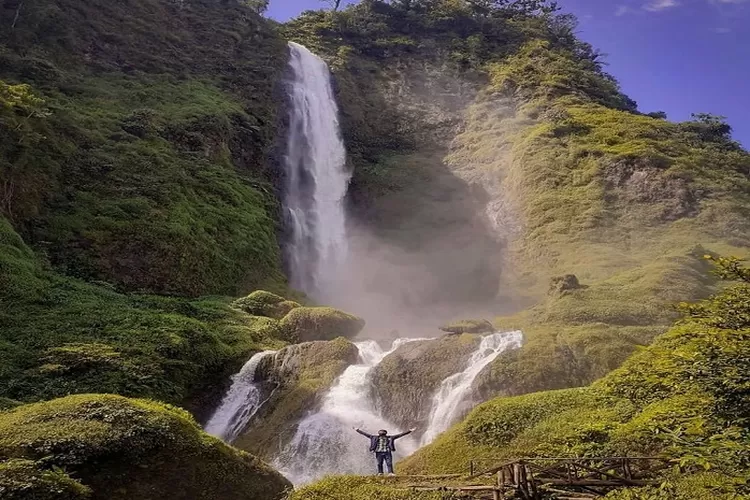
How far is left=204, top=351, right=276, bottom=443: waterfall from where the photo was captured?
17938 millimetres

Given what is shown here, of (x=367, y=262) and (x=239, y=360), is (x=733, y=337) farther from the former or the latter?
(x=367, y=262)

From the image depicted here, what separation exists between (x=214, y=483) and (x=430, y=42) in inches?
2285

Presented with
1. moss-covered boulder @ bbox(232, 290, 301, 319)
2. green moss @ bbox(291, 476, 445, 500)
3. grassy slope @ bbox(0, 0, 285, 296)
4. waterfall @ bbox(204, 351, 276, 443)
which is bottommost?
green moss @ bbox(291, 476, 445, 500)

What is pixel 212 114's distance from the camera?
123 ft

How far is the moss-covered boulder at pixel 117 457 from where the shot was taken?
8.60 meters

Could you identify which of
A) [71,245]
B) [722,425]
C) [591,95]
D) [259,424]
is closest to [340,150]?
[591,95]

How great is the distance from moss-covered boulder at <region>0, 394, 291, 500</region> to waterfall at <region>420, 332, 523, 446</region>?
6.34 m

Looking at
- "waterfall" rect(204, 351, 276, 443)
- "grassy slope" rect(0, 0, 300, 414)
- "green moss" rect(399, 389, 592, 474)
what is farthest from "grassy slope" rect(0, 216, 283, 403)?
"green moss" rect(399, 389, 592, 474)

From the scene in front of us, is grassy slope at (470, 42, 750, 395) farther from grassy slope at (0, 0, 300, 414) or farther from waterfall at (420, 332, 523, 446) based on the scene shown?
grassy slope at (0, 0, 300, 414)

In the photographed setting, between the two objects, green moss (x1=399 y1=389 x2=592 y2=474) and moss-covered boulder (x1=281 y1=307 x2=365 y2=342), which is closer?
green moss (x1=399 y1=389 x2=592 y2=474)

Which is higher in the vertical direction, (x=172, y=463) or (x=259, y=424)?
(x=259, y=424)

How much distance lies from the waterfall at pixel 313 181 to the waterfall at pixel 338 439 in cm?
1683

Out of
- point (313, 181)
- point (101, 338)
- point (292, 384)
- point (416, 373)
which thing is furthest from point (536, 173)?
point (101, 338)

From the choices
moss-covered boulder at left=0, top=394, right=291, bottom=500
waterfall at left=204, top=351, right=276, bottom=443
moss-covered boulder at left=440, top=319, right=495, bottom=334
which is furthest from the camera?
moss-covered boulder at left=440, top=319, right=495, bottom=334
